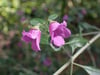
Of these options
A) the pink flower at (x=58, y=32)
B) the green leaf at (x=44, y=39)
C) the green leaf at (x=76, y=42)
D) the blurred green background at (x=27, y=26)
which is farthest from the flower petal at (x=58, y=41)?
the blurred green background at (x=27, y=26)

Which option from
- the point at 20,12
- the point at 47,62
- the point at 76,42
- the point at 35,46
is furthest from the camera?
the point at 20,12

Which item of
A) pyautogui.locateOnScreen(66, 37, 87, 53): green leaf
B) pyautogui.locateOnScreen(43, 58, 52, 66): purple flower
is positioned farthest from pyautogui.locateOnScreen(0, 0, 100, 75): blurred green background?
pyautogui.locateOnScreen(66, 37, 87, 53): green leaf

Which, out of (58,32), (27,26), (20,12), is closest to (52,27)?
(58,32)

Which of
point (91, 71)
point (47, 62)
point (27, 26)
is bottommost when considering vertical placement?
point (47, 62)

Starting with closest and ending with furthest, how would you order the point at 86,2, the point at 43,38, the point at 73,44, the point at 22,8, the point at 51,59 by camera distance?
the point at 43,38 < the point at 73,44 < the point at 51,59 < the point at 22,8 < the point at 86,2

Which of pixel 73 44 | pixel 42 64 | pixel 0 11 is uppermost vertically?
pixel 0 11

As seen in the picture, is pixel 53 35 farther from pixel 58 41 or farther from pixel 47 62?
pixel 47 62

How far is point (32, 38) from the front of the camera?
1095 millimetres

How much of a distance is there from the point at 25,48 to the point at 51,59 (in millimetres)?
399

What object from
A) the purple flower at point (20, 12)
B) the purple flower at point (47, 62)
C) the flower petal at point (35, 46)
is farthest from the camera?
the purple flower at point (20, 12)

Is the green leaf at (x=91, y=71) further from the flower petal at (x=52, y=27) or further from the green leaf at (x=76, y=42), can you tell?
the flower petal at (x=52, y=27)

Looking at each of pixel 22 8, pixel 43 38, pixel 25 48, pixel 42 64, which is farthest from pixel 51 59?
pixel 43 38

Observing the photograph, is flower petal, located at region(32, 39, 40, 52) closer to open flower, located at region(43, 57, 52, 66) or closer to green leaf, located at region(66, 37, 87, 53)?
green leaf, located at region(66, 37, 87, 53)

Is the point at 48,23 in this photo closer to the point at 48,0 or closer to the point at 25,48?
the point at 25,48
